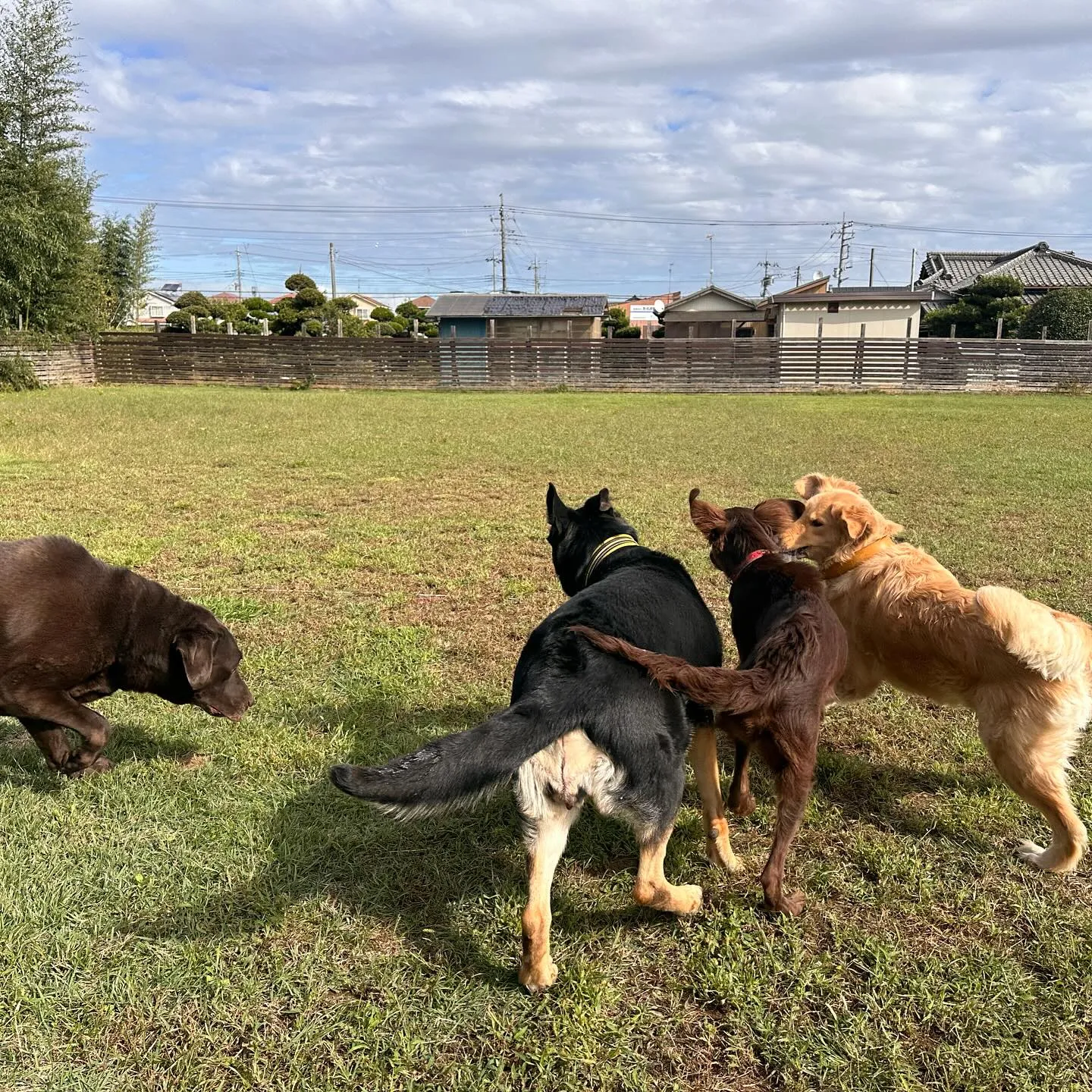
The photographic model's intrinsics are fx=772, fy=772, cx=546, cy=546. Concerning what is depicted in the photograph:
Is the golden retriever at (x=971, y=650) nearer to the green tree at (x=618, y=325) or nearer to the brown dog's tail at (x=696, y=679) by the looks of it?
the brown dog's tail at (x=696, y=679)

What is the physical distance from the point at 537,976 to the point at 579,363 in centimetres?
2663

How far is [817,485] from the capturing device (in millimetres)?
4191

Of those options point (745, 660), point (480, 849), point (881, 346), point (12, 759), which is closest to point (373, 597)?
point (12, 759)

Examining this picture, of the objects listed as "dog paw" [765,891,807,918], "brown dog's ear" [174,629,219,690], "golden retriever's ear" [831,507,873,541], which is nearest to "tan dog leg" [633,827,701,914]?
"dog paw" [765,891,807,918]

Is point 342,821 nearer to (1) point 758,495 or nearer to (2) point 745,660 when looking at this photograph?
(2) point 745,660

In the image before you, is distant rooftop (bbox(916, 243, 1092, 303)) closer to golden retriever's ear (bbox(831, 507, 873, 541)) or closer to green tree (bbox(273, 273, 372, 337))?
green tree (bbox(273, 273, 372, 337))

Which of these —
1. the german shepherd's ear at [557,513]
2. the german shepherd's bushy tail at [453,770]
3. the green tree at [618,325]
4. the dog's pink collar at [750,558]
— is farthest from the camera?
the green tree at [618,325]

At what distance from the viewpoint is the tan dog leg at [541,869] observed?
225 centimetres

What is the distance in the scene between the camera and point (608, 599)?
9.31 ft

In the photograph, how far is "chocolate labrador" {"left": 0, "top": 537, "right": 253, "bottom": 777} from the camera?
3.20 metres

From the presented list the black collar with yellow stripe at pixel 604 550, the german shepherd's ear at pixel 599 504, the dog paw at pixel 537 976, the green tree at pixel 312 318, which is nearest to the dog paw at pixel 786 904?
the dog paw at pixel 537 976

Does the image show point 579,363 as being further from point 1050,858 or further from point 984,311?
point 1050,858

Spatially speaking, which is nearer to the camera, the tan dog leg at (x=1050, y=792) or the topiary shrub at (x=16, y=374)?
the tan dog leg at (x=1050, y=792)

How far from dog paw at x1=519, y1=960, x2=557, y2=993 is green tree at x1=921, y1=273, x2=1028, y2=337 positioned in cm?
4223
